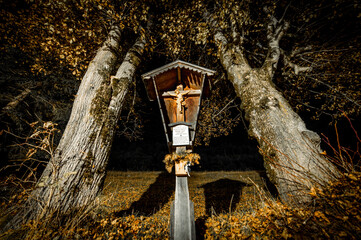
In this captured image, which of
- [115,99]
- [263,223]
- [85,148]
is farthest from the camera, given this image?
[115,99]

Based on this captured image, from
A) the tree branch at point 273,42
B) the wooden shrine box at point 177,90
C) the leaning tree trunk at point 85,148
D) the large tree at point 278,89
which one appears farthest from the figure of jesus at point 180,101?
the tree branch at point 273,42

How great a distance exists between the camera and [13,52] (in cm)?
716

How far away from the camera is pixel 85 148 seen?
3.02 meters

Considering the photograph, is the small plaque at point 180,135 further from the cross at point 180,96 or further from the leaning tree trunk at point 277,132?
the leaning tree trunk at point 277,132

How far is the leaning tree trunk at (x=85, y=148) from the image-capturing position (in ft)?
7.89

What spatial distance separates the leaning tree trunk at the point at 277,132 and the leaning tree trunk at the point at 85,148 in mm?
3569

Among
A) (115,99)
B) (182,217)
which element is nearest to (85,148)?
(115,99)

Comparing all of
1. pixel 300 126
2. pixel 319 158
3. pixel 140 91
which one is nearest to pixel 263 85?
pixel 300 126

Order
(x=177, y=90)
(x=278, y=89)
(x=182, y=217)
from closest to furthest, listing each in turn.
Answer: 1. (x=182, y=217)
2. (x=177, y=90)
3. (x=278, y=89)

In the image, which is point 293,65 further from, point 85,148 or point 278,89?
point 85,148

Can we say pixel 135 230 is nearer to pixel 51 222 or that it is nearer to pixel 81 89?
pixel 51 222

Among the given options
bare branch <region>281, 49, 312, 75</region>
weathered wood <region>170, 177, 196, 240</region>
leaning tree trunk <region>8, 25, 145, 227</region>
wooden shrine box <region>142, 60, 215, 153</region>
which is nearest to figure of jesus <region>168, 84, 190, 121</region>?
wooden shrine box <region>142, 60, 215, 153</region>

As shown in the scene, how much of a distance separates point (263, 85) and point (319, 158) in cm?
218

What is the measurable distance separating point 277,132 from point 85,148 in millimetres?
4339
